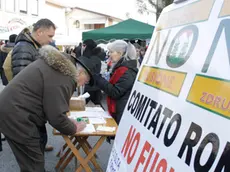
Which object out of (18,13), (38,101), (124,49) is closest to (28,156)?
(38,101)

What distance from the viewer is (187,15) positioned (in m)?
1.17

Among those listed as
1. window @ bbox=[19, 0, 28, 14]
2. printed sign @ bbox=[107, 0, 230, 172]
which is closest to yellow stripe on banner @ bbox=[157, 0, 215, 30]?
printed sign @ bbox=[107, 0, 230, 172]

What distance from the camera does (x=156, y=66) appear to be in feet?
4.32

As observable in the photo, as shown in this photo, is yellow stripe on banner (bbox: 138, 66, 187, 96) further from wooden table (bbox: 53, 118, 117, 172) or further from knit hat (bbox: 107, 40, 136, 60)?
knit hat (bbox: 107, 40, 136, 60)

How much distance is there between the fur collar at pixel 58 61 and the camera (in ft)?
7.32

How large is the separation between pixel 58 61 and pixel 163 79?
1256 mm

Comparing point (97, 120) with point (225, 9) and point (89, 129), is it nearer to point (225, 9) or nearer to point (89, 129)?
point (89, 129)

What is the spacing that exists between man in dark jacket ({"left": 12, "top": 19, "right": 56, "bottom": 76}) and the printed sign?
2058 mm

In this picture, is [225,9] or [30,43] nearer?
[225,9]

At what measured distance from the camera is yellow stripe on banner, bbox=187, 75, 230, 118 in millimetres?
759

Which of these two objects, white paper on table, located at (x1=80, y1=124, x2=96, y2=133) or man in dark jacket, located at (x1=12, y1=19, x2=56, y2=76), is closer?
white paper on table, located at (x1=80, y1=124, x2=96, y2=133)

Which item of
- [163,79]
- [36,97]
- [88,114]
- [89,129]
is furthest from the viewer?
[88,114]

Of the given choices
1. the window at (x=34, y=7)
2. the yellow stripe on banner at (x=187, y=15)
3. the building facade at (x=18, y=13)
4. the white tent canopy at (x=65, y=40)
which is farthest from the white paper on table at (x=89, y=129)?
the window at (x=34, y=7)

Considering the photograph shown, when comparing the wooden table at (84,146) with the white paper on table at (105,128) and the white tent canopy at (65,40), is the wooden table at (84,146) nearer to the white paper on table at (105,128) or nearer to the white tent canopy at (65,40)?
the white paper on table at (105,128)
